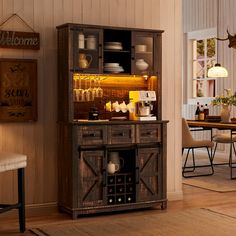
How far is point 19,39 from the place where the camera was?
17.5 feet

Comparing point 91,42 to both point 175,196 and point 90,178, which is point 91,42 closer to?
point 90,178

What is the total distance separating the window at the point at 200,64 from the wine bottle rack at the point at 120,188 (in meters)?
5.46

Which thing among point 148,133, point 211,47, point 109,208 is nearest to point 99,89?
Result: point 148,133

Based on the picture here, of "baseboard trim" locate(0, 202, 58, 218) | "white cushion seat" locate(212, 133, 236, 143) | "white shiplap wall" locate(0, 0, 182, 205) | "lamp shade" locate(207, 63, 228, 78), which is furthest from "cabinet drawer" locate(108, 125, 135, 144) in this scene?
"lamp shade" locate(207, 63, 228, 78)

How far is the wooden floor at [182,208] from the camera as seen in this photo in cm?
506

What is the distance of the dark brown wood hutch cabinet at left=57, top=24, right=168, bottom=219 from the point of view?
208 inches

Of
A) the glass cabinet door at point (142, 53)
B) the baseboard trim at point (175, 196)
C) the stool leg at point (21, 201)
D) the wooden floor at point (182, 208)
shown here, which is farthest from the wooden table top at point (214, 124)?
the stool leg at point (21, 201)

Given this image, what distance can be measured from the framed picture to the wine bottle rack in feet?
3.23

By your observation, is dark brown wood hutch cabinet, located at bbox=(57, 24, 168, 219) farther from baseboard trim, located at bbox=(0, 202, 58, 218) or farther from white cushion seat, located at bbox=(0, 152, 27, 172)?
white cushion seat, located at bbox=(0, 152, 27, 172)

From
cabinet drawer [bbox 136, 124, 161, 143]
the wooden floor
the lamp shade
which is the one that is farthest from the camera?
the lamp shade

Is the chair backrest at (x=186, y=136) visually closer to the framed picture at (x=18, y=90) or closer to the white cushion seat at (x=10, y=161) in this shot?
the framed picture at (x=18, y=90)

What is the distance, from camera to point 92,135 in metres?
5.32

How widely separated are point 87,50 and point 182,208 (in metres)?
1.90

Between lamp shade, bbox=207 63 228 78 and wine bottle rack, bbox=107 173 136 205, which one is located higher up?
lamp shade, bbox=207 63 228 78
